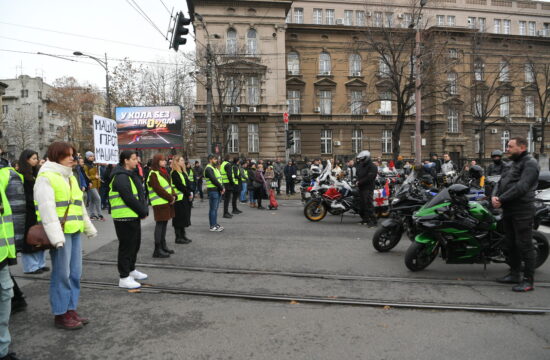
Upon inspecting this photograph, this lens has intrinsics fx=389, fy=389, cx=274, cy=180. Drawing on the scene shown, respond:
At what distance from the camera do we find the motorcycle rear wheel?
729 cm

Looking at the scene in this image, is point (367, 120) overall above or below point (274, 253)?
above

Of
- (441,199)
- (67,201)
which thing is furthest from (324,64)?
(67,201)

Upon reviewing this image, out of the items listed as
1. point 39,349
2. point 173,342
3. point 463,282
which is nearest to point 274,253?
point 463,282

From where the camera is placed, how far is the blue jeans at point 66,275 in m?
3.90

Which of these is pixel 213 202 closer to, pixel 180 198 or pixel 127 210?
pixel 180 198

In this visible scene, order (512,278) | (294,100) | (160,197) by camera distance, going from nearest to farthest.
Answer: (512,278) → (160,197) → (294,100)

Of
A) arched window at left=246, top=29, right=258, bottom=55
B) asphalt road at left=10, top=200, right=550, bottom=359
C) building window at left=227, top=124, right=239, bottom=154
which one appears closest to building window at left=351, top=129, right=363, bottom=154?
building window at left=227, top=124, right=239, bottom=154

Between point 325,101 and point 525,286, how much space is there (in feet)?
118

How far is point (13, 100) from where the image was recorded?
244 ft

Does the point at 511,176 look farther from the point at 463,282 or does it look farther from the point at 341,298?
the point at 341,298

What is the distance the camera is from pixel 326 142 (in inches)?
1561

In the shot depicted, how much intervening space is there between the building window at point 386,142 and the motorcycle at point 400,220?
34.0 metres

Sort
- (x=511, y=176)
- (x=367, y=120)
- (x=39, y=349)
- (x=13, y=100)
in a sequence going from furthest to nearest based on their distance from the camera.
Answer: (x=13, y=100) → (x=367, y=120) → (x=511, y=176) → (x=39, y=349)

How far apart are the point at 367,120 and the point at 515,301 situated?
36.5 meters
